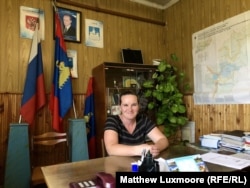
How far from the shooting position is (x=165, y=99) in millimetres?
2861

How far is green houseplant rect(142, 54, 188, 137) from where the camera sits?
2.84 metres

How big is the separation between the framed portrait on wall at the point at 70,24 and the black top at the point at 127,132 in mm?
1535

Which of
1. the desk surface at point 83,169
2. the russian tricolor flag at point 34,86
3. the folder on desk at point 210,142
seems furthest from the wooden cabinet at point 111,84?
the desk surface at point 83,169

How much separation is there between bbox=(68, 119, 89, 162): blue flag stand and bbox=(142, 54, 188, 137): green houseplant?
0.99 meters

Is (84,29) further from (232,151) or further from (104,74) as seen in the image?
(232,151)

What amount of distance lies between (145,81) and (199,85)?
739 millimetres

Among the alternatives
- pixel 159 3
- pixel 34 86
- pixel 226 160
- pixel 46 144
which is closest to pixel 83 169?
pixel 226 160

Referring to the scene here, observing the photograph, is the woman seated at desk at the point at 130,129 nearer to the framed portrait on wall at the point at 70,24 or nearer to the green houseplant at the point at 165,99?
the green houseplant at the point at 165,99

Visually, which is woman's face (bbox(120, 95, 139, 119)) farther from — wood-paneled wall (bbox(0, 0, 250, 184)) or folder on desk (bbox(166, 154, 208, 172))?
wood-paneled wall (bbox(0, 0, 250, 184))

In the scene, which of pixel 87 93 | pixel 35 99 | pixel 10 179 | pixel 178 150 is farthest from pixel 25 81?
pixel 178 150

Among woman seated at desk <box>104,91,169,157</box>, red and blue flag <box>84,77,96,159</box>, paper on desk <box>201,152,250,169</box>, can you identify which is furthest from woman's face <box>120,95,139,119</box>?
red and blue flag <box>84,77,96,159</box>

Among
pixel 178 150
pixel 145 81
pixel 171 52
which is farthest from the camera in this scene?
pixel 171 52

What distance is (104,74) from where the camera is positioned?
Result: 2627 mm

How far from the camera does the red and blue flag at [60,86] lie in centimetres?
248
